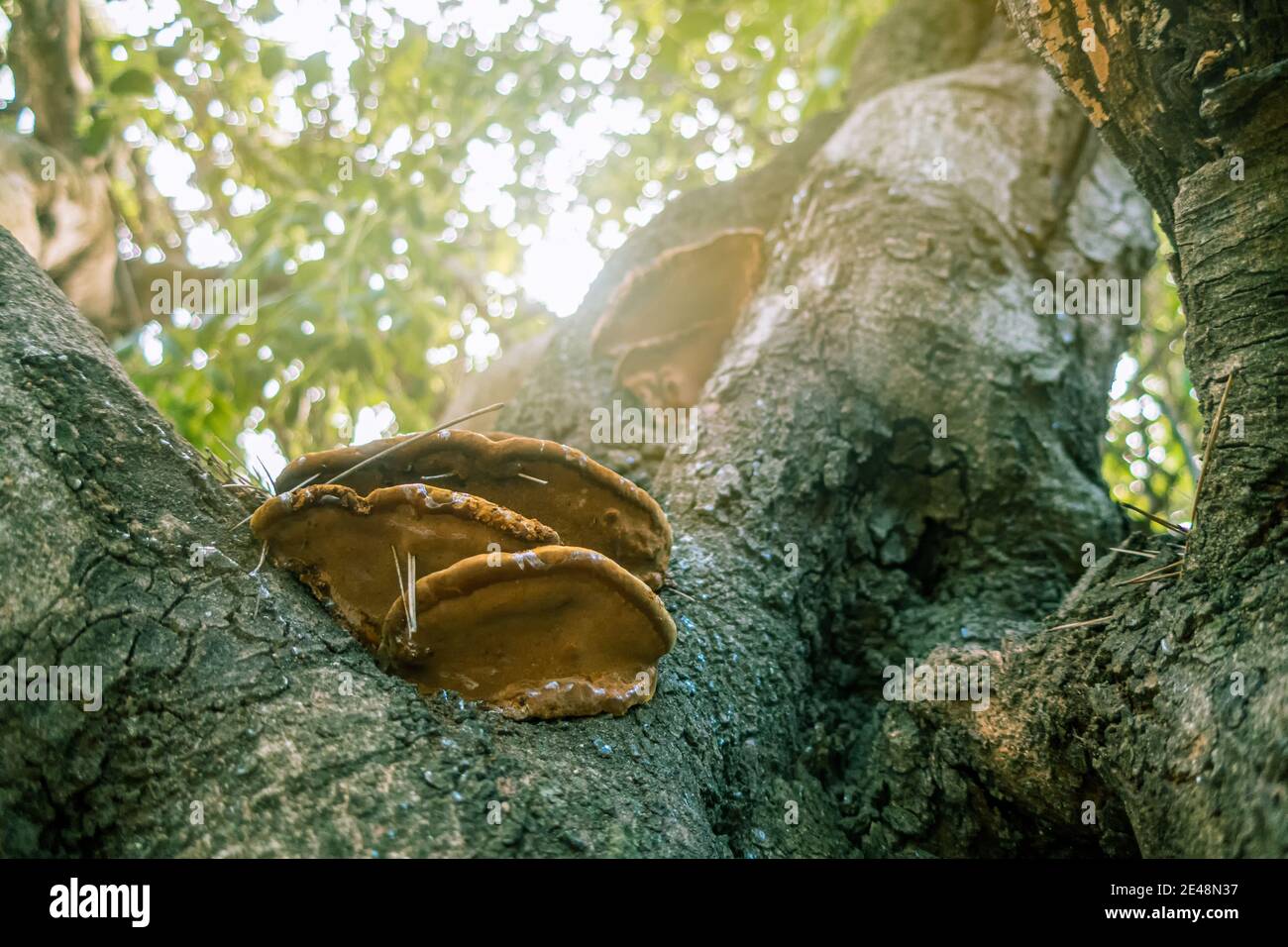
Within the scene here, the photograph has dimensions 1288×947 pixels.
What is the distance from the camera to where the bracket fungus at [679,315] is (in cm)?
341

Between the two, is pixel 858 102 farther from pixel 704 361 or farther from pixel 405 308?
pixel 405 308

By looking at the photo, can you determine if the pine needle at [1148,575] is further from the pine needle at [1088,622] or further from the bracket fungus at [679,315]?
the bracket fungus at [679,315]

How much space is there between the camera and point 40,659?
1.42 m

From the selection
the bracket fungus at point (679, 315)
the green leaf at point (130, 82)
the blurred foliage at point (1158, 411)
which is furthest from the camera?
the blurred foliage at point (1158, 411)

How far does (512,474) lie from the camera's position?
184cm

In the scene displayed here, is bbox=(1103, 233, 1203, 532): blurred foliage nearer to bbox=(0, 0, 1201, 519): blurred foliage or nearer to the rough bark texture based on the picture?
bbox=(0, 0, 1201, 519): blurred foliage

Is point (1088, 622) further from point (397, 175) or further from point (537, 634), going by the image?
point (397, 175)

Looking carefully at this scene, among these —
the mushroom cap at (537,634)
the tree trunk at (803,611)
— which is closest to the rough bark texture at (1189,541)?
the tree trunk at (803,611)

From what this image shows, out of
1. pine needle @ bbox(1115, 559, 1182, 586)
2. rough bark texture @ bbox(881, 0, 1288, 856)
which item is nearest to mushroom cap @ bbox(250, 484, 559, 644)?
rough bark texture @ bbox(881, 0, 1288, 856)

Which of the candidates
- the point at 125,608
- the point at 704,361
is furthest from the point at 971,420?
the point at 125,608

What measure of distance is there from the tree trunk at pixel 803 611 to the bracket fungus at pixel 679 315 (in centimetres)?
13

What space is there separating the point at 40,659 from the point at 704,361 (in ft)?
8.00

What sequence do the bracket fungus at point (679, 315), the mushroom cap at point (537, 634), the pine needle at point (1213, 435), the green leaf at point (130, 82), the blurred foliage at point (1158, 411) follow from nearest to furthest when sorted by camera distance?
the mushroom cap at point (537, 634)
the pine needle at point (1213, 435)
the bracket fungus at point (679, 315)
the green leaf at point (130, 82)
the blurred foliage at point (1158, 411)
